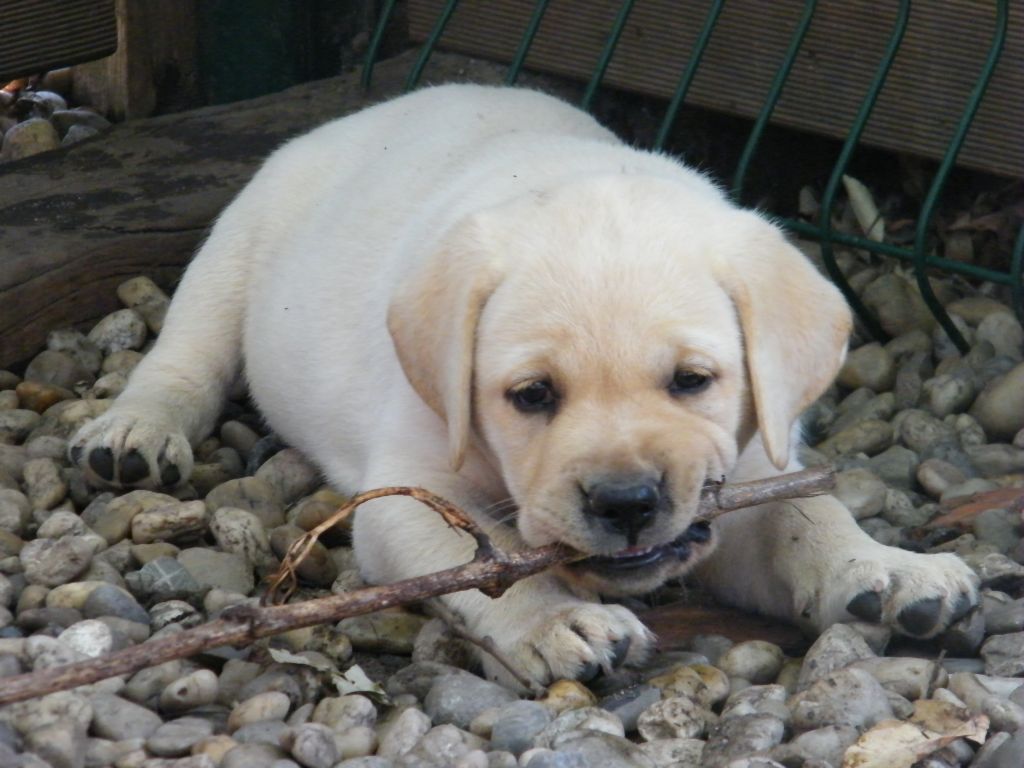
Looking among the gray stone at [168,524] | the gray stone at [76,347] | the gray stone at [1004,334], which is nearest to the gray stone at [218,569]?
the gray stone at [168,524]

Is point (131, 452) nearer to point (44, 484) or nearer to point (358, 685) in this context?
point (44, 484)

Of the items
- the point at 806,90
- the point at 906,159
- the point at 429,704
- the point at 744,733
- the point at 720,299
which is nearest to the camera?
the point at 744,733

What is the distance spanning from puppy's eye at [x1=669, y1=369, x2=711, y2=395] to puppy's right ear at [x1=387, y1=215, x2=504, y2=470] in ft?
1.69

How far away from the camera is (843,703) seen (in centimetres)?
348

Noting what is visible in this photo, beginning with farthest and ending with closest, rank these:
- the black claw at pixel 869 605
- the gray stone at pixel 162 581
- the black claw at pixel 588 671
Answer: the gray stone at pixel 162 581, the black claw at pixel 869 605, the black claw at pixel 588 671

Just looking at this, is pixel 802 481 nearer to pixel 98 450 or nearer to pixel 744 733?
pixel 744 733

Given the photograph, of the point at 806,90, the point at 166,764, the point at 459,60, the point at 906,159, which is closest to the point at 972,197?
the point at 906,159

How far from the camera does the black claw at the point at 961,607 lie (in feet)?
13.0

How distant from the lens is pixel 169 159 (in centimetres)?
694

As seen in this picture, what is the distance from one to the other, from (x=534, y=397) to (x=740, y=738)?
96cm

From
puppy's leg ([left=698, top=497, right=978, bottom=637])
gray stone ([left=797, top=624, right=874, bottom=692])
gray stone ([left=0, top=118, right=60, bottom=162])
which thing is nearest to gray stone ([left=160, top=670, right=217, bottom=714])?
gray stone ([left=797, top=624, right=874, bottom=692])

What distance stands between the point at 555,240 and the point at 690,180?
925 millimetres

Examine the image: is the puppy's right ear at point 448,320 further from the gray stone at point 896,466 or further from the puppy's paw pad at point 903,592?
the gray stone at point 896,466

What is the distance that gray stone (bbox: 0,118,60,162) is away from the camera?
25.5ft
